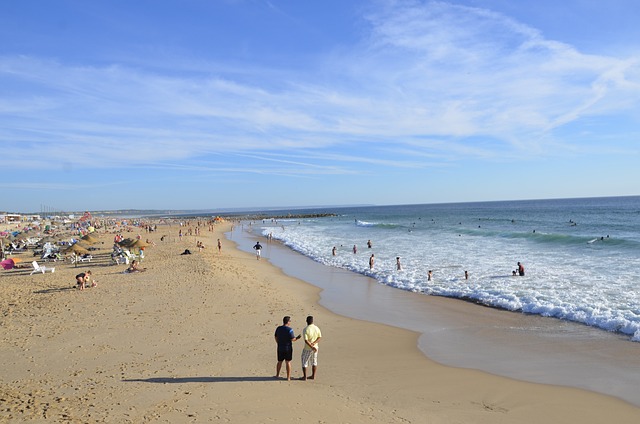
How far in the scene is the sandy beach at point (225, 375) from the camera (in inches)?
275

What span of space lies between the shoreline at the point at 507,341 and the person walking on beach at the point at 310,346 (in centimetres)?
322

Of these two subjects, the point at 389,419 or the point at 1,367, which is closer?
the point at 389,419

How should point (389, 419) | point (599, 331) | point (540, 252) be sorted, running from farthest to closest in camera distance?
point (540, 252) → point (599, 331) → point (389, 419)

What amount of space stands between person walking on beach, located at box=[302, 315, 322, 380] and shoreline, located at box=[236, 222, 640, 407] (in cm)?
322

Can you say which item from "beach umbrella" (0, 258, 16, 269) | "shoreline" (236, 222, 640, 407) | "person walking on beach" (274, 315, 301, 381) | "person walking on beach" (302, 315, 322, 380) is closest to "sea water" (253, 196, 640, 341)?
"shoreline" (236, 222, 640, 407)

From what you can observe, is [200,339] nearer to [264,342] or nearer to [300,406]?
[264,342]

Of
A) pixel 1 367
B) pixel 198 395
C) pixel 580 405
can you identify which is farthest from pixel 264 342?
pixel 580 405

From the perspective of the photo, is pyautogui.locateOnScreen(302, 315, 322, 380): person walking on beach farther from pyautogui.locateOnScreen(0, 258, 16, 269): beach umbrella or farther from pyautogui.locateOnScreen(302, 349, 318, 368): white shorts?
pyautogui.locateOnScreen(0, 258, 16, 269): beach umbrella

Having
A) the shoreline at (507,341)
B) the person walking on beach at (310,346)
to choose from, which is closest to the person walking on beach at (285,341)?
the person walking on beach at (310,346)

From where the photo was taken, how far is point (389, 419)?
6832mm

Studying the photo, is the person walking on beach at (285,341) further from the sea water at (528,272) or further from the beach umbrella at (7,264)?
the beach umbrella at (7,264)

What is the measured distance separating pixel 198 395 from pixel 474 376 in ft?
18.1

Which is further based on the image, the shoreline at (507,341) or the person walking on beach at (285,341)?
the shoreline at (507,341)

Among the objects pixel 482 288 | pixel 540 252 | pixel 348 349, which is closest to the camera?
pixel 348 349
